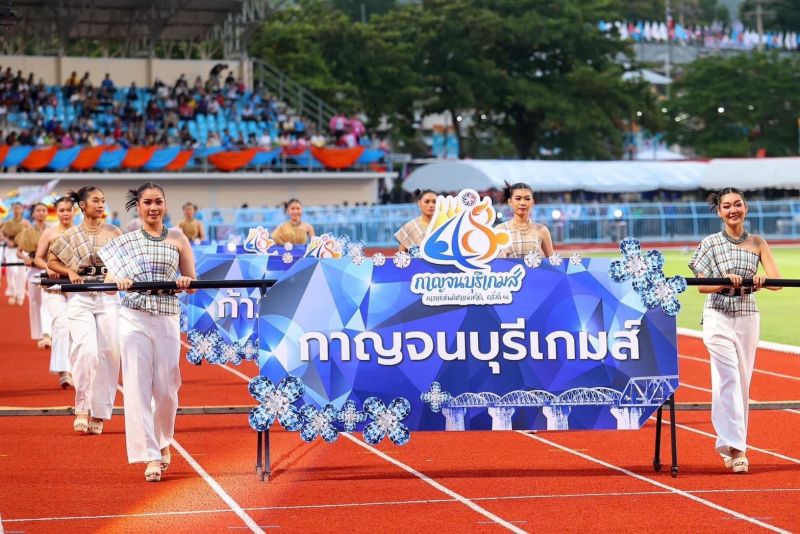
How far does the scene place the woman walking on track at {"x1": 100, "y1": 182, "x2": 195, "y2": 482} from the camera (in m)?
9.90

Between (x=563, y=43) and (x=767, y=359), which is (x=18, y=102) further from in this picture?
(x=767, y=359)

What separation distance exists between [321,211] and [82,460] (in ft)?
120

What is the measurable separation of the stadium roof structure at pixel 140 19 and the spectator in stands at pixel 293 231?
3754 centimetres

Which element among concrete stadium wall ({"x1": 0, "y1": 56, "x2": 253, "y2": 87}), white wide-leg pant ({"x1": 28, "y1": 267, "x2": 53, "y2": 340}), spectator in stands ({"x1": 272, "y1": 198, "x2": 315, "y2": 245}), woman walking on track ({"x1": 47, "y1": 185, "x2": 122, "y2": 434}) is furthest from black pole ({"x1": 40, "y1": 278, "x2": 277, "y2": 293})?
concrete stadium wall ({"x1": 0, "y1": 56, "x2": 253, "y2": 87})

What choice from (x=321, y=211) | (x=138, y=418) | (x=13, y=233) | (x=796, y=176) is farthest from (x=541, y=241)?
(x=796, y=176)

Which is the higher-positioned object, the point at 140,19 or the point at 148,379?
the point at 140,19

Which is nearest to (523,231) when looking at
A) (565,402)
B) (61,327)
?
(565,402)

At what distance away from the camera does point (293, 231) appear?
19.2 meters

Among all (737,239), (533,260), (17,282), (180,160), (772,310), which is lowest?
(772,310)

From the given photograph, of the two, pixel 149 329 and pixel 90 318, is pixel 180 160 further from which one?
pixel 149 329

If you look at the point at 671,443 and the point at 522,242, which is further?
the point at 522,242

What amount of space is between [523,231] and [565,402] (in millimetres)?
2838

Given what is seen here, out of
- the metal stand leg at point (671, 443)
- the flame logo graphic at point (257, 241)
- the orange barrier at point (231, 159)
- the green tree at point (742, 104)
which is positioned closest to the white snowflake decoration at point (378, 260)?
the metal stand leg at point (671, 443)

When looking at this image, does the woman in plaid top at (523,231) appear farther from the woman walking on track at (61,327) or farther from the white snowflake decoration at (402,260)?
the woman walking on track at (61,327)
